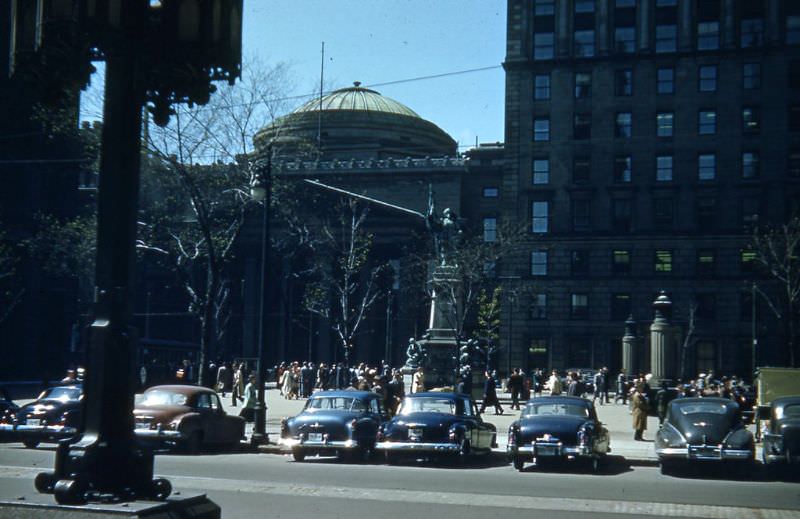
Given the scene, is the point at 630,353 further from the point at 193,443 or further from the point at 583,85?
the point at 193,443

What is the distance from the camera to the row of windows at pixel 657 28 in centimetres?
6769

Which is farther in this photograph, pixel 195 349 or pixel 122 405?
pixel 195 349

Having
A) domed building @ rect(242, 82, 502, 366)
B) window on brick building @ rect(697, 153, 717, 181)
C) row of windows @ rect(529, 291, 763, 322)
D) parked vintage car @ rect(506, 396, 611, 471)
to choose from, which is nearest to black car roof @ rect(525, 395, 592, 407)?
parked vintage car @ rect(506, 396, 611, 471)

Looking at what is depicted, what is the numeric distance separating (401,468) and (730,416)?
6720 millimetres

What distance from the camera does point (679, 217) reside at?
69.2m

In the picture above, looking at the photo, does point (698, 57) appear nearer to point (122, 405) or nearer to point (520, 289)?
point (520, 289)

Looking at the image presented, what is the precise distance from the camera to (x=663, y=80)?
6969 cm

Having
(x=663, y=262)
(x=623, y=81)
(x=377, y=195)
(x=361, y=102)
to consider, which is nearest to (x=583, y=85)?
(x=623, y=81)

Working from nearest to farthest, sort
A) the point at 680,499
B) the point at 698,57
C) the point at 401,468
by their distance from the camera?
1. the point at 680,499
2. the point at 401,468
3. the point at 698,57

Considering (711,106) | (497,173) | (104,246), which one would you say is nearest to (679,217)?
(711,106)

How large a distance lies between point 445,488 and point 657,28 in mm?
60164

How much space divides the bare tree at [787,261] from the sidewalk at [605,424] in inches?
642

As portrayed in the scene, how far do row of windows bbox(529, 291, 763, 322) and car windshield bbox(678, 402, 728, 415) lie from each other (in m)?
48.7

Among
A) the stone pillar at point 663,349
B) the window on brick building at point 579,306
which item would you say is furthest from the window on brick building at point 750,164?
the stone pillar at point 663,349
